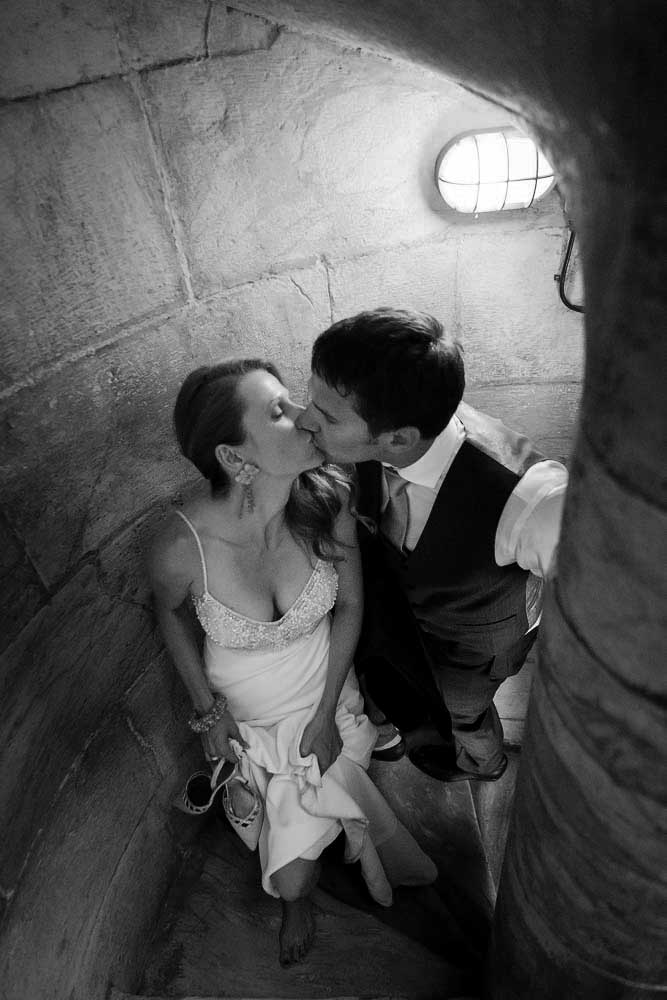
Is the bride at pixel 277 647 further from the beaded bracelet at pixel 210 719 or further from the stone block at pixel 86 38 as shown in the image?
the stone block at pixel 86 38

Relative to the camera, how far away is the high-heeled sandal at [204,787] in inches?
89.7

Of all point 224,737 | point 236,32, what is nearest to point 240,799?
point 224,737

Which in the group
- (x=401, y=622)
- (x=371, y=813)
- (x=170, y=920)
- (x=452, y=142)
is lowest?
(x=170, y=920)

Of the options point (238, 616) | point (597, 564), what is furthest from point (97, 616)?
point (597, 564)

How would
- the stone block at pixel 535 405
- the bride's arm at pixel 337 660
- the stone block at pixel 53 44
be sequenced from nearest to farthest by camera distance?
the stone block at pixel 53 44 → the bride's arm at pixel 337 660 → the stone block at pixel 535 405

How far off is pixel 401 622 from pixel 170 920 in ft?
4.77

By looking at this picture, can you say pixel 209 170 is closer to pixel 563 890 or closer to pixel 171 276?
pixel 171 276

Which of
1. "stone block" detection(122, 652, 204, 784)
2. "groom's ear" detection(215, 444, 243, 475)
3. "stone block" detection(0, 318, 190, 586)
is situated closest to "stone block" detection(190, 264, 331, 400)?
"stone block" detection(0, 318, 190, 586)

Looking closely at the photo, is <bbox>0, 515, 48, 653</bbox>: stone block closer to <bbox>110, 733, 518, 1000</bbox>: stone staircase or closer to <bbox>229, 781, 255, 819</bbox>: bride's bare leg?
<bbox>229, 781, 255, 819</bbox>: bride's bare leg

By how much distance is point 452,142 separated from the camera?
219 centimetres

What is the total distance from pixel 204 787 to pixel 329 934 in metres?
0.71

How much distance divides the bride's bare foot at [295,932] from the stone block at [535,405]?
78.4 inches

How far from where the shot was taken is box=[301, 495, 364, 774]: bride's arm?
2.23 metres

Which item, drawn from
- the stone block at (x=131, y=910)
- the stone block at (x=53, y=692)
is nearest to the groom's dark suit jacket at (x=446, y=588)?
the stone block at (x=53, y=692)
